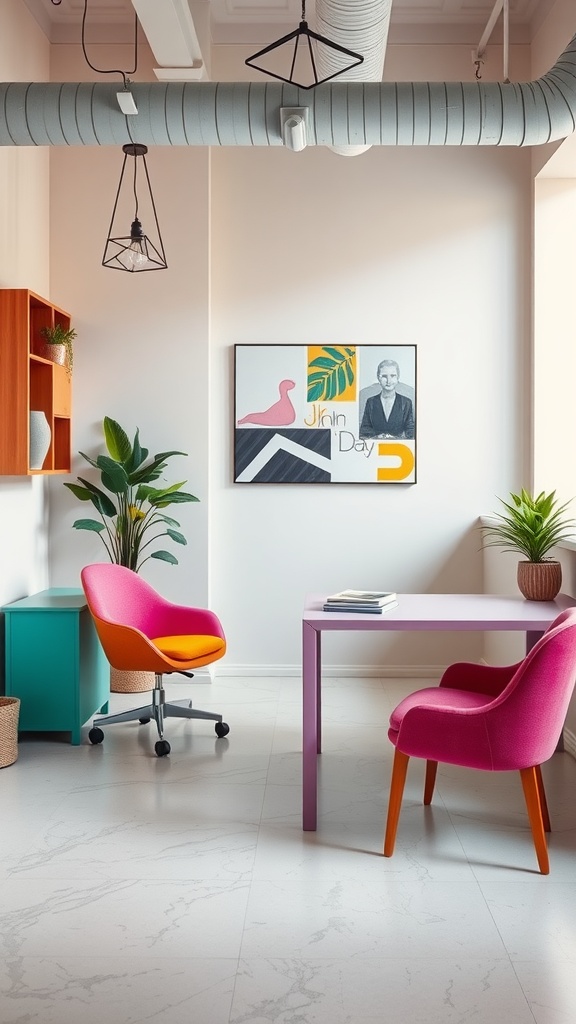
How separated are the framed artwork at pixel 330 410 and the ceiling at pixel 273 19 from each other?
1.93 meters

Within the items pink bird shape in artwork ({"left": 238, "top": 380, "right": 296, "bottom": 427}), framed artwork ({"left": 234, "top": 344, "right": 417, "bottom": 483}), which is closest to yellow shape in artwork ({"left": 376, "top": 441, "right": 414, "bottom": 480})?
framed artwork ({"left": 234, "top": 344, "right": 417, "bottom": 483})

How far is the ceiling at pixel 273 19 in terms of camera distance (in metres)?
5.42

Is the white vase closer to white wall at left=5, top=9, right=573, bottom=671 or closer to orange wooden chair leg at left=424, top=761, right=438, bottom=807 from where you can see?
white wall at left=5, top=9, right=573, bottom=671

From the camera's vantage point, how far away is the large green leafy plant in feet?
17.3

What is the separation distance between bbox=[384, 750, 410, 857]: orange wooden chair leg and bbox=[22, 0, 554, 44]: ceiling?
4.47 metres

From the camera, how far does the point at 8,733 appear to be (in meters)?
4.03

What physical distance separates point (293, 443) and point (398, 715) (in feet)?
9.37

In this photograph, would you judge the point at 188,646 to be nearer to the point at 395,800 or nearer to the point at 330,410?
the point at 395,800

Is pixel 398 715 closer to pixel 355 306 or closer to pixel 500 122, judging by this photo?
pixel 500 122

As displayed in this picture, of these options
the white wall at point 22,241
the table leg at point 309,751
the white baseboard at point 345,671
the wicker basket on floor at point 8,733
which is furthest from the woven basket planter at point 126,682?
the table leg at point 309,751

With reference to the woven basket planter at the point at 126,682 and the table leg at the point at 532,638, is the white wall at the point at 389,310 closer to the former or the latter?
the woven basket planter at the point at 126,682

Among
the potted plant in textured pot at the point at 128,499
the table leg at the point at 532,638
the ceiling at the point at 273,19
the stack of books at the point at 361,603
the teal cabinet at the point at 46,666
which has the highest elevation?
the ceiling at the point at 273,19

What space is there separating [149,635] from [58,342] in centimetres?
170

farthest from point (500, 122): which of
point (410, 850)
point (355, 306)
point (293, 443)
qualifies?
point (410, 850)
